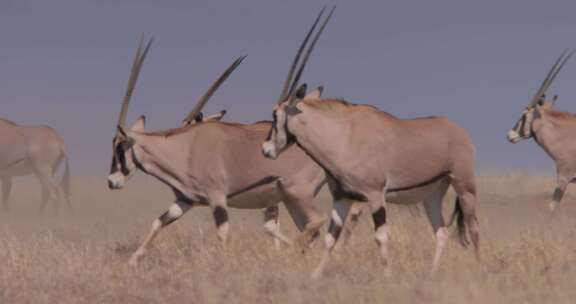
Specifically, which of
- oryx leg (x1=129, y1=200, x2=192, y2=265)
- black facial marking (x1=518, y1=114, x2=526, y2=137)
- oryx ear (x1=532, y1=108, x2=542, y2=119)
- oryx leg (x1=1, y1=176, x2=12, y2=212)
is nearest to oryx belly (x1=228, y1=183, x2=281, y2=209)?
oryx leg (x1=129, y1=200, x2=192, y2=265)

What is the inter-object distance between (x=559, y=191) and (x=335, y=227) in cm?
1037

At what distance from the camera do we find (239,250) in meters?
12.2

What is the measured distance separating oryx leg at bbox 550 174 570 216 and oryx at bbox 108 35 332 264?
8.06 metres

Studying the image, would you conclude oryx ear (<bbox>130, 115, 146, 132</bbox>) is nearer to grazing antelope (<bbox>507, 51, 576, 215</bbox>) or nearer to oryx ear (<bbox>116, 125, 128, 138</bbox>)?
oryx ear (<bbox>116, 125, 128, 138</bbox>)

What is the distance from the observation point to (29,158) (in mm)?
26109

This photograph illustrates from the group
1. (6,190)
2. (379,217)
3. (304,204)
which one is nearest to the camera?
(379,217)

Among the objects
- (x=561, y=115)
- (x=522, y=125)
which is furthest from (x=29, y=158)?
(x=561, y=115)

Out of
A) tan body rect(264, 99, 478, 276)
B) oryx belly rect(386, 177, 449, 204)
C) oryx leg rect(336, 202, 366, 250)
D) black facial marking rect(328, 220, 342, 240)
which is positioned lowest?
oryx leg rect(336, 202, 366, 250)

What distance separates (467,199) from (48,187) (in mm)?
16507

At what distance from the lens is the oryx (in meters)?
12.1

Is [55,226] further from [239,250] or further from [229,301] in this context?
[229,301]

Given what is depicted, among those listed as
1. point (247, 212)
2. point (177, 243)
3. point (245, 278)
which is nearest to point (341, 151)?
point (245, 278)

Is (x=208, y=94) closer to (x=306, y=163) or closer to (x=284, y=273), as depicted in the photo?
(x=306, y=163)

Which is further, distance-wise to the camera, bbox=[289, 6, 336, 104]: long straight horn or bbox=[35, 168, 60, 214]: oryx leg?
bbox=[35, 168, 60, 214]: oryx leg
